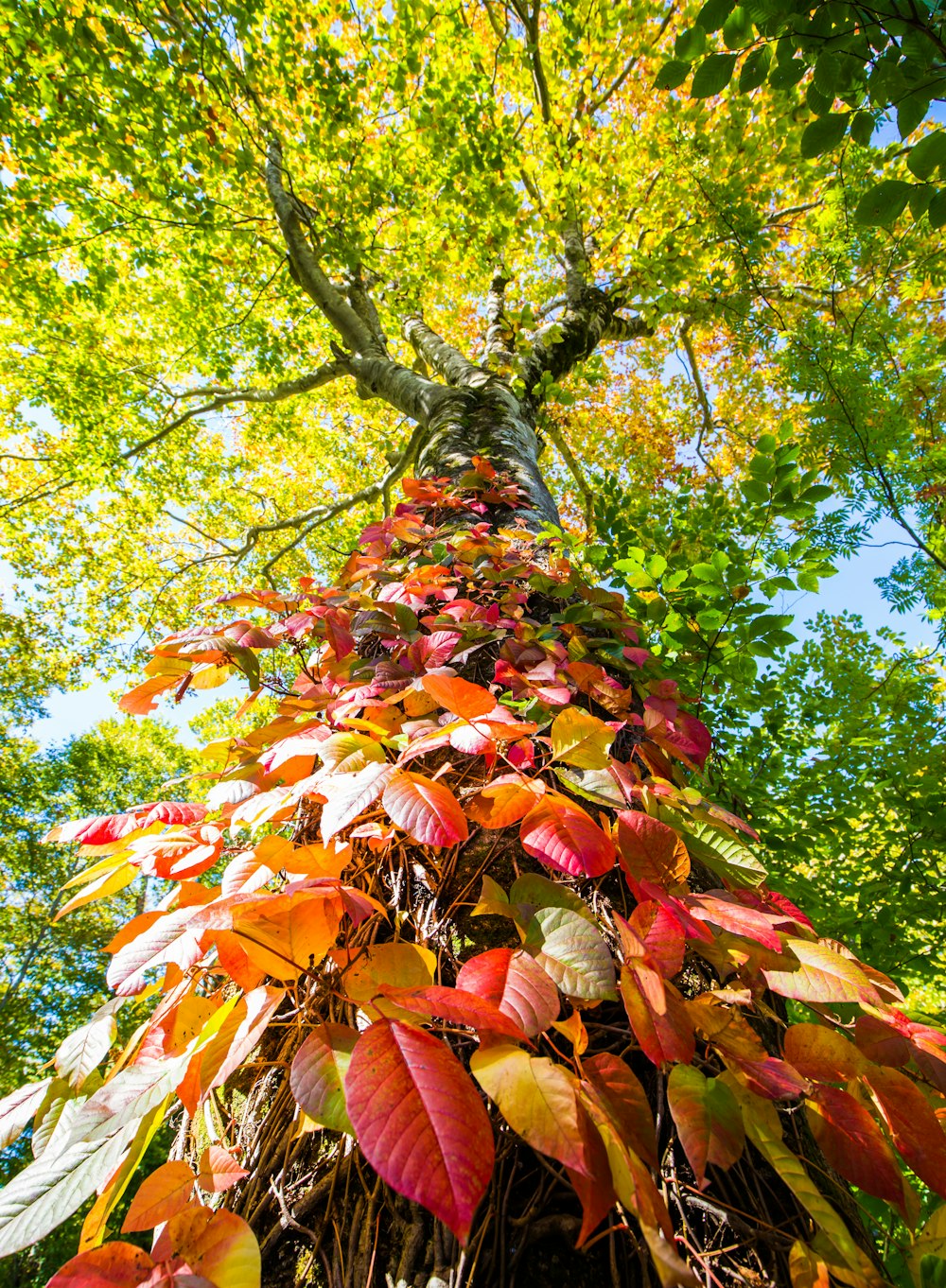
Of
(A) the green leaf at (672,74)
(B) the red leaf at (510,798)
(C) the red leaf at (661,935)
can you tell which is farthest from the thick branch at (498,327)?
(C) the red leaf at (661,935)

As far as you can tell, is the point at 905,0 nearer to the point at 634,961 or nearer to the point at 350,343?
the point at 634,961

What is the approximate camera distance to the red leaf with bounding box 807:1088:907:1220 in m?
0.51

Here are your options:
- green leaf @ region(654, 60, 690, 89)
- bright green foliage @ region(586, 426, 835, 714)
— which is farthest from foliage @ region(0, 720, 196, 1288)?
green leaf @ region(654, 60, 690, 89)

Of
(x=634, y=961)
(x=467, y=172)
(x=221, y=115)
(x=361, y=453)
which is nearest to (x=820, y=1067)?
(x=634, y=961)

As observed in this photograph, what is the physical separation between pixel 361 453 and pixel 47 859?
1152 centimetres

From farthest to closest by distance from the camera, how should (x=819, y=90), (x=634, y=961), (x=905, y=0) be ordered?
(x=819, y=90) → (x=905, y=0) → (x=634, y=961)

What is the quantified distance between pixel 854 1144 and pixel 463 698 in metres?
0.62

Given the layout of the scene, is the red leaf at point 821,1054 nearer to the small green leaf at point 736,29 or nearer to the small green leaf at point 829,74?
the small green leaf at point 829,74

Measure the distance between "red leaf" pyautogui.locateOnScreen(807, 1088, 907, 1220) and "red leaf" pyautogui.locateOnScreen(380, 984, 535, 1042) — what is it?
1.15ft

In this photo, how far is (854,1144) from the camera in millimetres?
527

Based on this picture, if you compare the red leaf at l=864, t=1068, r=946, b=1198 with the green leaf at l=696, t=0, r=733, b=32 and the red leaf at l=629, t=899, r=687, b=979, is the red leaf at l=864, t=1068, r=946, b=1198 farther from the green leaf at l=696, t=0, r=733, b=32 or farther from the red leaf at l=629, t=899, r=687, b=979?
the green leaf at l=696, t=0, r=733, b=32

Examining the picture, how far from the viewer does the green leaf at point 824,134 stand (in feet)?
4.20

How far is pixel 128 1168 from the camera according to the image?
573 mm

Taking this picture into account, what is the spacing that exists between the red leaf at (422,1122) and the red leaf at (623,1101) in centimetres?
16
